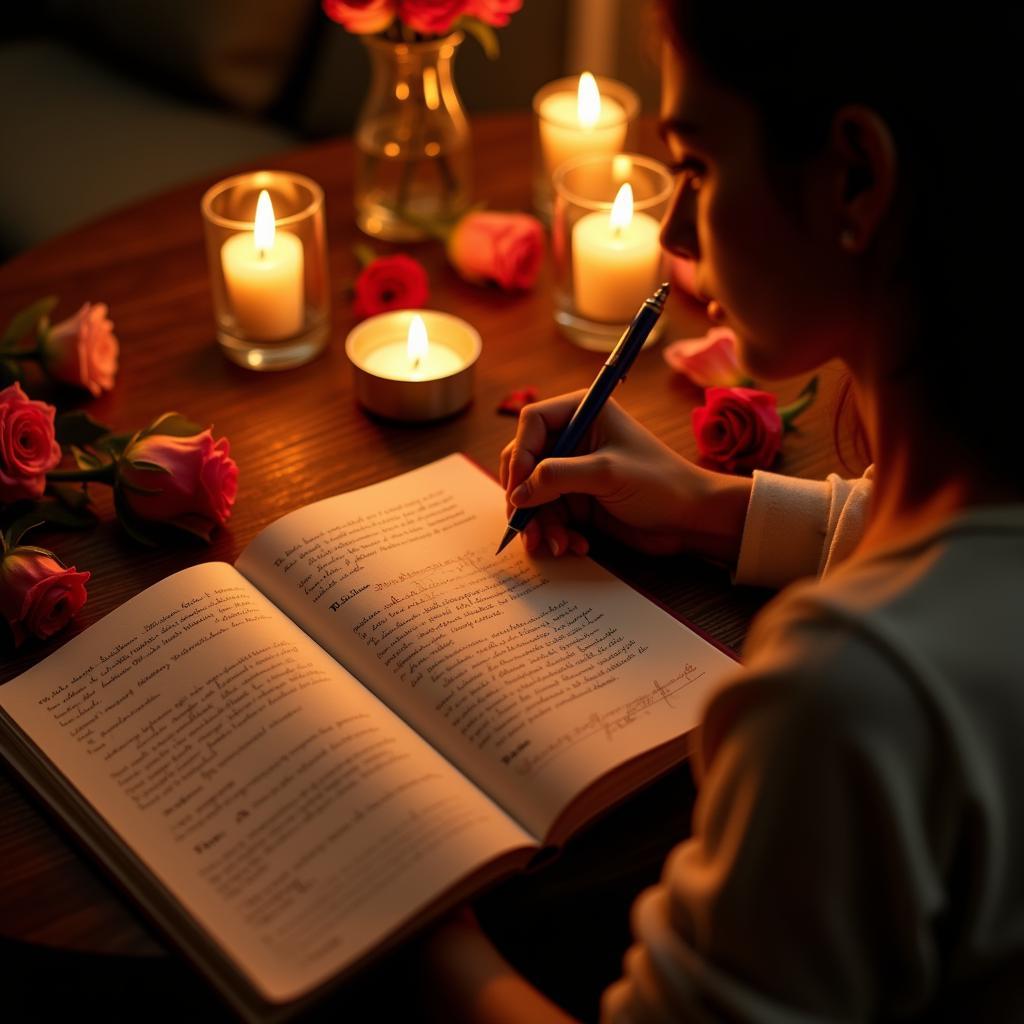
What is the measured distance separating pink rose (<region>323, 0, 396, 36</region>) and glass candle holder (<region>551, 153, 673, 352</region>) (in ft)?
0.80

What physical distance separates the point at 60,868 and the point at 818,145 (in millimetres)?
594

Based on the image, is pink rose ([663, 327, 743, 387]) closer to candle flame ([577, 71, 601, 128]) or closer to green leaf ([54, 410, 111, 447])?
candle flame ([577, 71, 601, 128])

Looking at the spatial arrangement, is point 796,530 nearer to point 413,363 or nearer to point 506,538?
point 506,538

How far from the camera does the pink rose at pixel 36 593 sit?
901 millimetres

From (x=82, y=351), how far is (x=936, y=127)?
2.67 ft

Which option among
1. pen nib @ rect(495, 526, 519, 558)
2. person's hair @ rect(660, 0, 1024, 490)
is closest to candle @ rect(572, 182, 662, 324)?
pen nib @ rect(495, 526, 519, 558)

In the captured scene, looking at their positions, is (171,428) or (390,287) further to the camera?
(390,287)

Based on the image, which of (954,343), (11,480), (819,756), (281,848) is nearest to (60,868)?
(281,848)

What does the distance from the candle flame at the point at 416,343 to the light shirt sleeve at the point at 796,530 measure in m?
0.35

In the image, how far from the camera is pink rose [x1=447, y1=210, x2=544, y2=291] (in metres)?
1.31

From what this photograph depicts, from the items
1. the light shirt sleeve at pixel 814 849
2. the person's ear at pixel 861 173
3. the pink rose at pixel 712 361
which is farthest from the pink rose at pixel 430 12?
the light shirt sleeve at pixel 814 849

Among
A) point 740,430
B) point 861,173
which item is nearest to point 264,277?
point 740,430

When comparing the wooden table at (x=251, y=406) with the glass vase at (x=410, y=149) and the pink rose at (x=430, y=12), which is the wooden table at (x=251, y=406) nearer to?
the glass vase at (x=410, y=149)

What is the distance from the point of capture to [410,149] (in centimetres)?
141
